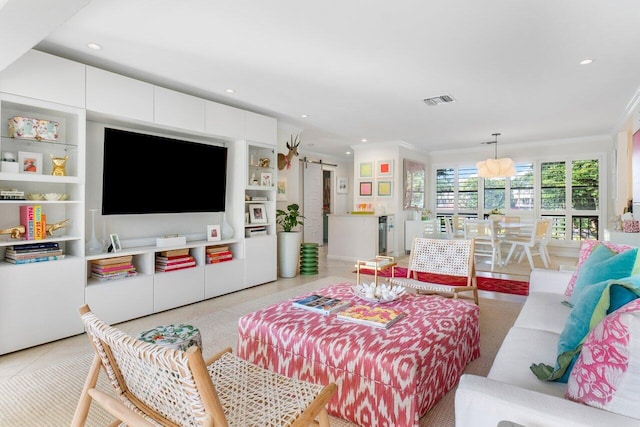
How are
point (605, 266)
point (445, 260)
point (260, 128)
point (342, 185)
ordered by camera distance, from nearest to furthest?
point (605, 266), point (445, 260), point (260, 128), point (342, 185)

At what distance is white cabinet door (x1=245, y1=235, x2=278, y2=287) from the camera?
173 inches

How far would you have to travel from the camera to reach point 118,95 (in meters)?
3.14

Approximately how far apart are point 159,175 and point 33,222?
118 cm

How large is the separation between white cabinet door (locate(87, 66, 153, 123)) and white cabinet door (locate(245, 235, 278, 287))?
186 cm

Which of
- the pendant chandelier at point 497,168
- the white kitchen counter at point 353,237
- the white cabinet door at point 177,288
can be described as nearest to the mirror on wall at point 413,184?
the white kitchen counter at point 353,237

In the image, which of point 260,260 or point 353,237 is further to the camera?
point 353,237

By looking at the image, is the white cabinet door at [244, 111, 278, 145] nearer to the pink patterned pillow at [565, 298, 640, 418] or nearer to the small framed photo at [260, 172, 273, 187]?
the small framed photo at [260, 172, 273, 187]

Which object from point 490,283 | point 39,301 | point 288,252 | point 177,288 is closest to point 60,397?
point 39,301

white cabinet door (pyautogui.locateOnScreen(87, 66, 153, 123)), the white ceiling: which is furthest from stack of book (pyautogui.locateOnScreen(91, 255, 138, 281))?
the white ceiling

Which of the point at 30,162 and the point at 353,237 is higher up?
the point at 30,162

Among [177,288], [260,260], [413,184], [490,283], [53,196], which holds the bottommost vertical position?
[490,283]

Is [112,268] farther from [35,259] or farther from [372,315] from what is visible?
[372,315]

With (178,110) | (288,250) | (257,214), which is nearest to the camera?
(178,110)

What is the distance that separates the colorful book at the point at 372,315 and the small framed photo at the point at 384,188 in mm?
5202
